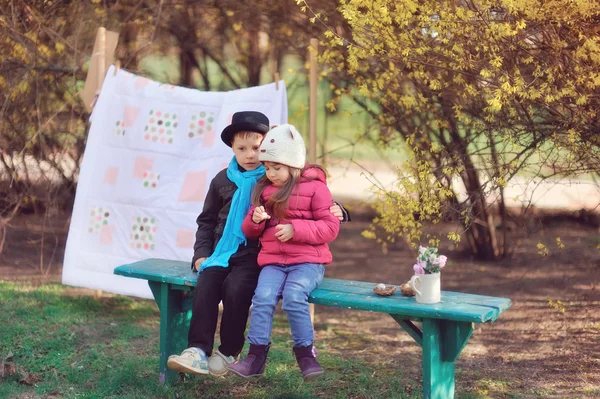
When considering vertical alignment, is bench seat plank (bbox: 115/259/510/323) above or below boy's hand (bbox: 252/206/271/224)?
below

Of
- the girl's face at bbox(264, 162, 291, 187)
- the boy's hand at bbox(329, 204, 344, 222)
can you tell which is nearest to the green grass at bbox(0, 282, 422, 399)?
the boy's hand at bbox(329, 204, 344, 222)

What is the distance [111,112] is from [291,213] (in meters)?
2.14

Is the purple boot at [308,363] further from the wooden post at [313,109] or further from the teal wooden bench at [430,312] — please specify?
the wooden post at [313,109]

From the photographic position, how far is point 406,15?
4.05m

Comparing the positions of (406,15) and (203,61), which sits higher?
(203,61)

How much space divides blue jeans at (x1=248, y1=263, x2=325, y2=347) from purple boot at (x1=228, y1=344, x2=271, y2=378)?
3cm

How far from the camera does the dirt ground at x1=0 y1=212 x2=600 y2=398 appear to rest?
14.1 ft

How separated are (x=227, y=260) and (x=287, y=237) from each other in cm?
40

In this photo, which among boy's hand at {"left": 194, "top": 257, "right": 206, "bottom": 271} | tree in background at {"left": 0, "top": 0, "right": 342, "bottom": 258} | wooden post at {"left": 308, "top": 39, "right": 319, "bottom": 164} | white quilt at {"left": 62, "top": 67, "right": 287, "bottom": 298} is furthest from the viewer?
tree in background at {"left": 0, "top": 0, "right": 342, "bottom": 258}

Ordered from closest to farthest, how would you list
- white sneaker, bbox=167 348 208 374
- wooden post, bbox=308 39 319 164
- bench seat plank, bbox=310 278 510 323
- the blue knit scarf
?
bench seat plank, bbox=310 278 510 323, white sneaker, bbox=167 348 208 374, the blue knit scarf, wooden post, bbox=308 39 319 164

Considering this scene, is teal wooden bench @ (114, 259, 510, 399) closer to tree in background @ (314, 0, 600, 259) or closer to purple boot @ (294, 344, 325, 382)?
purple boot @ (294, 344, 325, 382)

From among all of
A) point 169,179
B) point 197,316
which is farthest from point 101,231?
point 197,316

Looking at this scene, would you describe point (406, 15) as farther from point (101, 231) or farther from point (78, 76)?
point (78, 76)

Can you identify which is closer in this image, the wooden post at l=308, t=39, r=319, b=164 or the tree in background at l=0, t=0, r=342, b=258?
the wooden post at l=308, t=39, r=319, b=164
